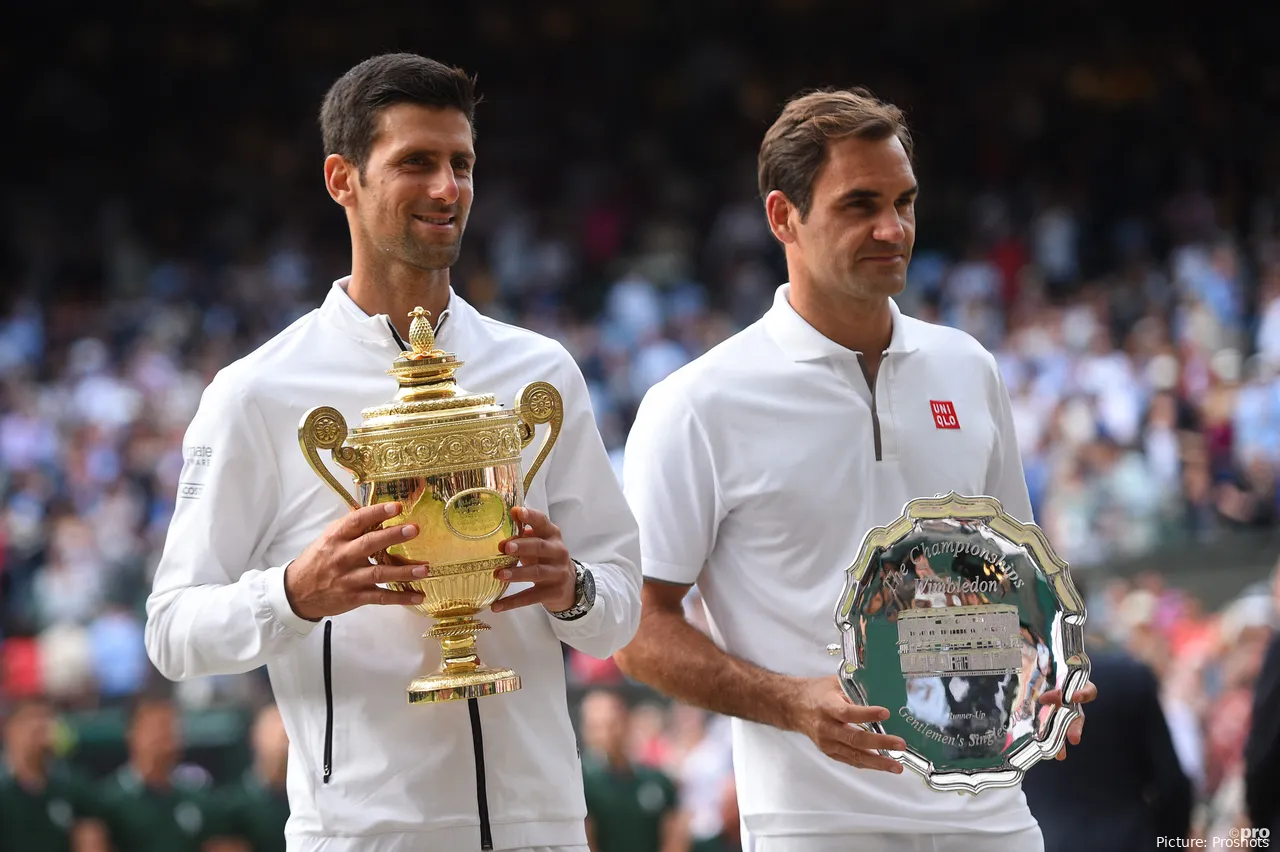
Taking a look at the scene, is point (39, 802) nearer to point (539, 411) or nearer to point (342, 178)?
point (342, 178)

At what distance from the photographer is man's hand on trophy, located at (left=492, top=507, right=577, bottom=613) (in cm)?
261

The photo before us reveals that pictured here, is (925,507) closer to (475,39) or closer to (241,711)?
(241,711)

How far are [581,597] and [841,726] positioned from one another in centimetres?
45

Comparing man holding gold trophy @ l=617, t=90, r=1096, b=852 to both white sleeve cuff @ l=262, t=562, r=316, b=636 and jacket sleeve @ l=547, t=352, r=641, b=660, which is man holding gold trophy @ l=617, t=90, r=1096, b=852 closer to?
jacket sleeve @ l=547, t=352, r=641, b=660

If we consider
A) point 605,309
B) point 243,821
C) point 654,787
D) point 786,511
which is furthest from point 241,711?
point 605,309

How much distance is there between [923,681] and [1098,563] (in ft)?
23.2

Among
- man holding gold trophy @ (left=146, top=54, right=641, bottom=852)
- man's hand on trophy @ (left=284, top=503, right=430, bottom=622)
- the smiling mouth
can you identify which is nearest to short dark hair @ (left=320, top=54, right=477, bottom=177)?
man holding gold trophy @ (left=146, top=54, right=641, bottom=852)

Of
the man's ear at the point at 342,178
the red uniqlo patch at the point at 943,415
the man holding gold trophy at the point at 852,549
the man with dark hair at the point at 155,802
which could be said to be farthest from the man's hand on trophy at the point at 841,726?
the man with dark hair at the point at 155,802

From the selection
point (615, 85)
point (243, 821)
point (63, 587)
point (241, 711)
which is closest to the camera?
point (243, 821)

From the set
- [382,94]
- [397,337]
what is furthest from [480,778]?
[382,94]

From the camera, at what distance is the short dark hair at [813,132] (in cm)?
330

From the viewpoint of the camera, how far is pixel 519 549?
2607 millimetres

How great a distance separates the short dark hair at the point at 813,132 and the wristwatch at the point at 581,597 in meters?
0.89

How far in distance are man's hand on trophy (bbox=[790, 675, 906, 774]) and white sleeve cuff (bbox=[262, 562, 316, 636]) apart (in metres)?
0.78
